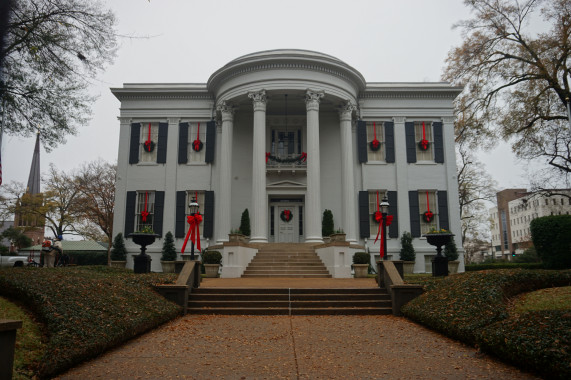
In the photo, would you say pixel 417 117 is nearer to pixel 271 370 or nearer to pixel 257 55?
pixel 257 55

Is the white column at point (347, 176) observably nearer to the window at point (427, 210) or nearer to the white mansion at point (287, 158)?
the white mansion at point (287, 158)

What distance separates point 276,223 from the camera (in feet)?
78.6

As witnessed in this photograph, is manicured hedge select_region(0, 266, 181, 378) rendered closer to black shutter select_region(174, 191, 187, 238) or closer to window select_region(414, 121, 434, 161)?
black shutter select_region(174, 191, 187, 238)

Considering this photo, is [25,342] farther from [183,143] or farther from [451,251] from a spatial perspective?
[451,251]

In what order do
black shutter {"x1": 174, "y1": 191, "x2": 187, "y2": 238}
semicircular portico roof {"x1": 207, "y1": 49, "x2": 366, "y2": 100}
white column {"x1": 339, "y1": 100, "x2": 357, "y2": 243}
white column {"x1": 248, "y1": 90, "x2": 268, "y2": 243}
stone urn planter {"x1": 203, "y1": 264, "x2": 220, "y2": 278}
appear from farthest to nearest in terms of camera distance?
black shutter {"x1": 174, "y1": 191, "x2": 187, "y2": 238}, white column {"x1": 339, "y1": 100, "x2": 357, "y2": 243}, semicircular portico roof {"x1": 207, "y1": 49, "x2": 366, "y2": 100}, white column {"x1": 248, "y1": 90, "x2": 268, "y2": 243}, stone urn planter {"x1": 203, "y1": 264, "x2": 220, "y2": 278}

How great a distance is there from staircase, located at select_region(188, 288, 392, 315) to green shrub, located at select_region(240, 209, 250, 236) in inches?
458

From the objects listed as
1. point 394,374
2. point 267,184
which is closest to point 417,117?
point 267,184

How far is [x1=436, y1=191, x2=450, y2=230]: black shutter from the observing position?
77.6 ft

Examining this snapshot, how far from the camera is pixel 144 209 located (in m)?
24.3

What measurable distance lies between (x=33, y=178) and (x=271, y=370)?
59749mm

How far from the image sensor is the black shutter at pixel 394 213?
23289mm

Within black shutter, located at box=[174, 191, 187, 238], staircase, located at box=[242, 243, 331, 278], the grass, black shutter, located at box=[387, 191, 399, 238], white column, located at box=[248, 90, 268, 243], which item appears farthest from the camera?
black shutter, located at box=[174, 191, 187, 238]

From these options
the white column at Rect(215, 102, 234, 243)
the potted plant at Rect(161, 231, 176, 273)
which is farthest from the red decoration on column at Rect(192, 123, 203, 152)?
the potted plant at Rect(161, 231, 176, 273)

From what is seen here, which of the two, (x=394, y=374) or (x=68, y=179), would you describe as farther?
(x=68, y=179)
